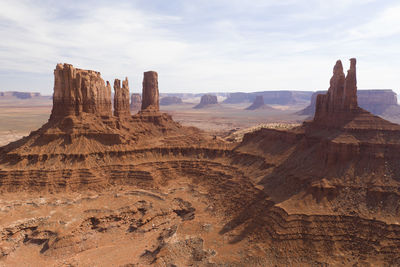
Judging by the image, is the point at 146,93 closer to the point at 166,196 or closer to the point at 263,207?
the point at 166,196

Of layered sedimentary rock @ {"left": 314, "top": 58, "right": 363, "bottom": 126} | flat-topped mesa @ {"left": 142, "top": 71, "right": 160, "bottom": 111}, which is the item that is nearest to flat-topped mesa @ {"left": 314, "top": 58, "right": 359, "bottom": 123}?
layered sedimentary rock @ {"left": 314, "top": 58, "right": 363, "bottom": 126}

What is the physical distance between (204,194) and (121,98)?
186ft

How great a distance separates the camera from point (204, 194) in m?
49.8

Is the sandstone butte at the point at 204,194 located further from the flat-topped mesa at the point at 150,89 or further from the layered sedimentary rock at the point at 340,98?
the flat-topped mesa at the point at 150,89

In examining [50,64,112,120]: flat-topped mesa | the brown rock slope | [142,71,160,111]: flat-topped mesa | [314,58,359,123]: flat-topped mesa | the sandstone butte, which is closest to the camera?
the brown rock slope

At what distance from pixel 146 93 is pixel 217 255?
91.2 metres

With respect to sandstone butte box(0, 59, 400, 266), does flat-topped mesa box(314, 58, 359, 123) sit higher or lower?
higher

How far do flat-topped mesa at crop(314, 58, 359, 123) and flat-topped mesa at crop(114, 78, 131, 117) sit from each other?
6870 cm

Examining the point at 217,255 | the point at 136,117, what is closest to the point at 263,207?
the point at 217,255

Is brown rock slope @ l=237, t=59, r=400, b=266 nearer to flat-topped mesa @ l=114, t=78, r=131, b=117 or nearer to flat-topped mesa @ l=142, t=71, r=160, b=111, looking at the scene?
flat-topped mesa @ l=114, t=78, r=131, b=117

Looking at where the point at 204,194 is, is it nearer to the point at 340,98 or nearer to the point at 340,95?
the point at 340,98

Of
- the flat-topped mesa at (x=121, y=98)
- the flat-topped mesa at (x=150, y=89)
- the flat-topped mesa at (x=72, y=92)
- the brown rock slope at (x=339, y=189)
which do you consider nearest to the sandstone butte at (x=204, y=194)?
the brown rock slope at (x=339, y=189)

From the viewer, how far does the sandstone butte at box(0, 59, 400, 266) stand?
98.2 feet

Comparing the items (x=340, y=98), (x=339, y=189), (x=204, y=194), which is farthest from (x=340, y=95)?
(x=204, y=194)
